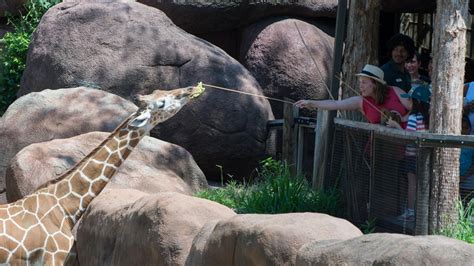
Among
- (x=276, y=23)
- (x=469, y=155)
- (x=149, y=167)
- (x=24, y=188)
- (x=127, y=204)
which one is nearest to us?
(x=127, y=204)

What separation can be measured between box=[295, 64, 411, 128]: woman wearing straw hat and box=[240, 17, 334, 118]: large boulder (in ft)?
14.2

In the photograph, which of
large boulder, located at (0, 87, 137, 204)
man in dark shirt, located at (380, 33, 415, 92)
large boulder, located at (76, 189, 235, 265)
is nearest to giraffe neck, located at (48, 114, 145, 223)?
large boulder, located at (76, 189, 235, 265)

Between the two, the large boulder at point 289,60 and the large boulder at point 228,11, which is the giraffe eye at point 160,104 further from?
the large boulder at point 228,11

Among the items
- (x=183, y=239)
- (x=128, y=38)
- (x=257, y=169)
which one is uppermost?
(x=128, y=38)

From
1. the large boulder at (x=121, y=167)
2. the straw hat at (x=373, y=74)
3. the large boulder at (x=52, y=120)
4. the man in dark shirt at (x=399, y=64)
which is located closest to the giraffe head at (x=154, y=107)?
the straw hat at (x=373, y=74)

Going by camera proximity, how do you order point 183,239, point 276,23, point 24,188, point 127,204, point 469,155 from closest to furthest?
point 183,239
point 127,204
point 469,155
point 24,188
point 276,23

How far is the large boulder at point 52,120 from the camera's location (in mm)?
Answer: 10656

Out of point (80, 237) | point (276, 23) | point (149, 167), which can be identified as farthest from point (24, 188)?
point (276, 23)

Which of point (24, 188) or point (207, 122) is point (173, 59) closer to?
point (207, 122)

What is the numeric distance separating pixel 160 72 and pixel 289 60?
73.5 inches

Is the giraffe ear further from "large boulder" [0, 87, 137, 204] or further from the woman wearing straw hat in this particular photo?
"large boulder" [0, 87, 137, 204]

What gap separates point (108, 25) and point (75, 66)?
27.6 inches

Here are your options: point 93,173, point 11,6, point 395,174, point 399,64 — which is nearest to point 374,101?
point 395,174

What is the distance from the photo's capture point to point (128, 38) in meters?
12.2
